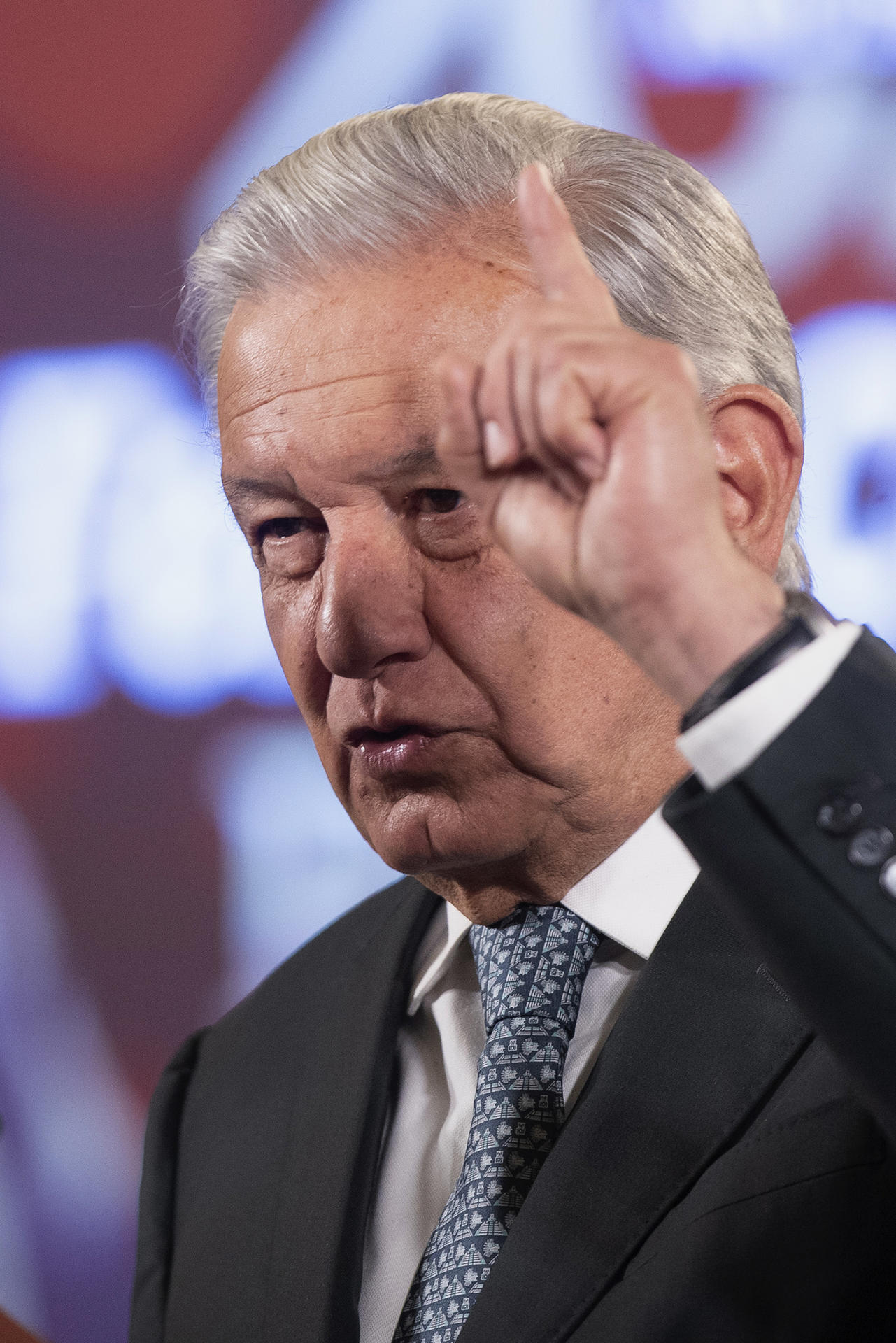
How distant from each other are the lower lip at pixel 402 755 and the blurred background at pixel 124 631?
82 cm

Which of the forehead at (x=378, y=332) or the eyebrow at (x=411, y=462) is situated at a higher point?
the forehead at (x=378, y=332)

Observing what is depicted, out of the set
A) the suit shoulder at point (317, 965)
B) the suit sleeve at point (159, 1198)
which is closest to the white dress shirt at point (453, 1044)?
the suit shoulder at point (317, 965)

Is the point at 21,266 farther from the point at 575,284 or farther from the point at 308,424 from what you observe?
the point at 575,284

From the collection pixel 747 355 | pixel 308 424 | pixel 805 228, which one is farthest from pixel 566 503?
pixel 805 228

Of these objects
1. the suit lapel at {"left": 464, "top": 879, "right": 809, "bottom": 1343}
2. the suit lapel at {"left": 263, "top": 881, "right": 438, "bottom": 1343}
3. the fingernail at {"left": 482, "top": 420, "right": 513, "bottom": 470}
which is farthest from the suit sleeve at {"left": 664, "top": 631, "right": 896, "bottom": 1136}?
the suit lapel at {"left": 263, "top": 881, "right": 438, "bottom": 1343}

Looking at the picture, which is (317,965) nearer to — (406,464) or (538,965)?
(538,965)

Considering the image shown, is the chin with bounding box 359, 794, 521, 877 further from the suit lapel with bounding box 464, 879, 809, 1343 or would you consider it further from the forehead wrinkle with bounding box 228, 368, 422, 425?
the forehead wrinkle with bounding box 228, 368, 422, 425

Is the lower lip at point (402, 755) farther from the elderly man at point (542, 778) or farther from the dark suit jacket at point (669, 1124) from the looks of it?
the dark suit jacket at point (669, 1124)

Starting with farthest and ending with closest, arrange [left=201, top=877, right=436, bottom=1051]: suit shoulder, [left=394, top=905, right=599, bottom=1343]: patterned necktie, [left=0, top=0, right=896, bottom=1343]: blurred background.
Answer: [left=0, top=0, right=896, bottom=1343]: blurred background, [left=201, top=877, right=436, bottom=1051]: suit shoulder, [left=394, top=905, right=599, bottom=1343]: patterned necktie

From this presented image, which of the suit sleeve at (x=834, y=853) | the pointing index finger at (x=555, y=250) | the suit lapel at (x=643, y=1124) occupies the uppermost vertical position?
the pointing index finger at (x=555, y=250)

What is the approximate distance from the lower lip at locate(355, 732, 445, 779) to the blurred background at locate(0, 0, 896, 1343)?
2.69 ft

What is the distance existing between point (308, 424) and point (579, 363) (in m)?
0.46

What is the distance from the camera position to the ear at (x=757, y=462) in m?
1.11

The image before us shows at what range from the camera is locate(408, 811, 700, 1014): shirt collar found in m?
1.09
